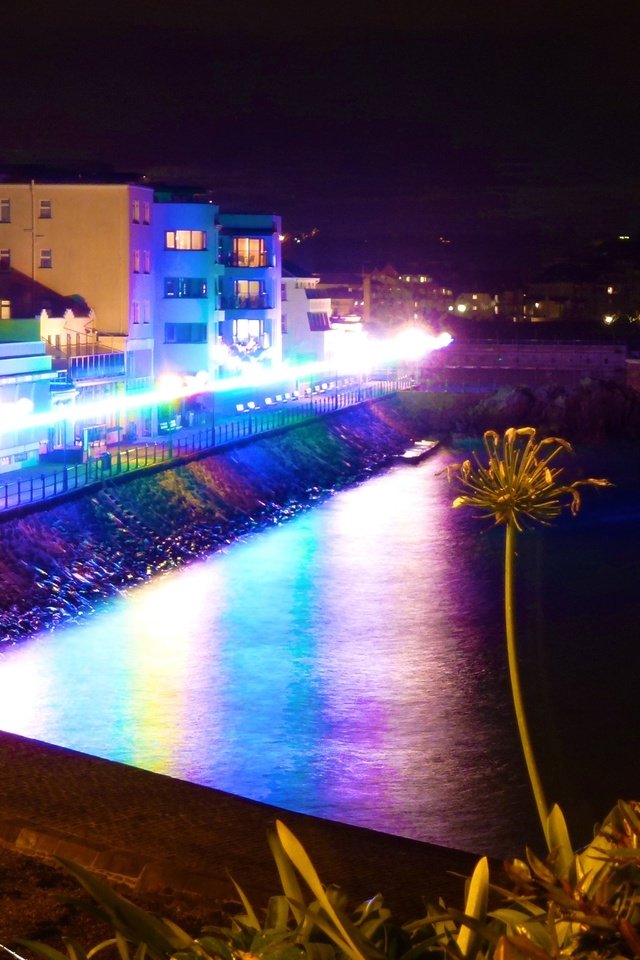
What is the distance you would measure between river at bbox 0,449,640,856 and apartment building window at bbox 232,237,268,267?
11.8 metres

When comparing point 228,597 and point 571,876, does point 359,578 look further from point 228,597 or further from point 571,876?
point 571,876

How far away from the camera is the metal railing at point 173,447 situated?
16.2 meters

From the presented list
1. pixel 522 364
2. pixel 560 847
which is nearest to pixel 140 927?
pixel 560 847

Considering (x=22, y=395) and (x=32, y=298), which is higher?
(x=32, y=298)

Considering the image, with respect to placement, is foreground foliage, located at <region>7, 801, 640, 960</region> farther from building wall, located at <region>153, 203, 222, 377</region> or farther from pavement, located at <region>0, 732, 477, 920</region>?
building wall, located at <region>153, 203, 222, 377</region>

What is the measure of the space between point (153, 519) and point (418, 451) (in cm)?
1391

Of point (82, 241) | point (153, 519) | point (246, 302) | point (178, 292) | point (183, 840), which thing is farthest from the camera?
point (246, 302)

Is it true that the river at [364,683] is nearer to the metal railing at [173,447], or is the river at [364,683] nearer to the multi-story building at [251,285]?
the metal railing at [173,447]

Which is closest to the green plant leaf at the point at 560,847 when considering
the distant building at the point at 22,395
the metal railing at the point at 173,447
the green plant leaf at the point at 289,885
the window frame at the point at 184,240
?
the green plant leaf at the point at 289,885

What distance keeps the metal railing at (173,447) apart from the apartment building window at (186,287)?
96.5 inches

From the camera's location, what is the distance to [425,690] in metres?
11.6

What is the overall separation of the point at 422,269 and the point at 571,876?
82964 mm

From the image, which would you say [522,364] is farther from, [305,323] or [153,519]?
[153,519]

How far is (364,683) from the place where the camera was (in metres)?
12.0
